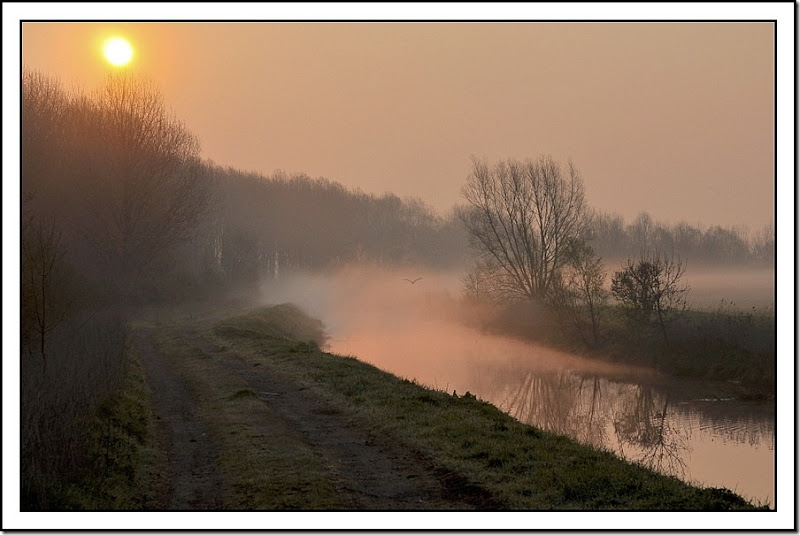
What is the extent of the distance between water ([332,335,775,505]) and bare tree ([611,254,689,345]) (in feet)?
8.38

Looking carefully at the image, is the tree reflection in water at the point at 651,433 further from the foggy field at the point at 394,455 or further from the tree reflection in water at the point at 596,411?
the foggy field at the point at 394,455

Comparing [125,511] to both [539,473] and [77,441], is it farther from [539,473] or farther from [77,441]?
[539,473]

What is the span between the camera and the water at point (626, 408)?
16.9m

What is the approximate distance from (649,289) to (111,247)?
2547cm

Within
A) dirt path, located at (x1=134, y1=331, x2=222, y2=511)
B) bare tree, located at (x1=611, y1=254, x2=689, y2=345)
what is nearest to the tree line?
bare tree, located at (x1=611, y1=254, x2=689, y2=345)

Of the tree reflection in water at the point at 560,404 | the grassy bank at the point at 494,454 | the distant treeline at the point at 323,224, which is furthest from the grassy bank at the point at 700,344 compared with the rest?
the distant treeline at the point at 323,224

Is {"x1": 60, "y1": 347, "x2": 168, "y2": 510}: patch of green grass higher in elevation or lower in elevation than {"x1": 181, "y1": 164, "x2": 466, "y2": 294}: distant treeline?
lower

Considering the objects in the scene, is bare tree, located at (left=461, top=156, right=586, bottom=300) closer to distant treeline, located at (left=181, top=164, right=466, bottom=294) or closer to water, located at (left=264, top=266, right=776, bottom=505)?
water, located at (left=264, top=266, right=776, bottom=505)

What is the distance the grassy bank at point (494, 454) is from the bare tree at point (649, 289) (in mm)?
Answer: 15512

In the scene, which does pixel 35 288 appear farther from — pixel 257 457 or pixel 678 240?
pixel 678 240

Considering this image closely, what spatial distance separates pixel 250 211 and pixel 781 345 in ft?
307

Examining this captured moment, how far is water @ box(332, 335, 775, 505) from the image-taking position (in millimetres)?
16922

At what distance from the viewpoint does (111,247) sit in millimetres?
39531

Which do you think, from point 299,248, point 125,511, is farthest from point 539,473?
point 299,248
